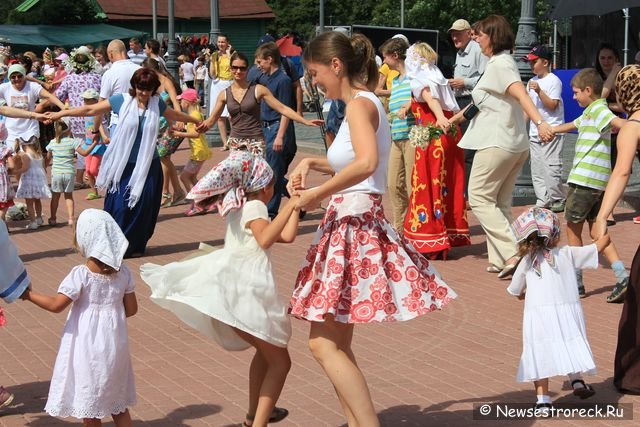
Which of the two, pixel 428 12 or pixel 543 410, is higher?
pixel 428 12

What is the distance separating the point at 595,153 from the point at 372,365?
2837 millimetres

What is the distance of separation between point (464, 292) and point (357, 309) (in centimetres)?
419

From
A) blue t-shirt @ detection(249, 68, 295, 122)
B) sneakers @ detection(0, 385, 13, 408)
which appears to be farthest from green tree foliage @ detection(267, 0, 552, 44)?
sneakers @ detection(0, 385, 13, 408)

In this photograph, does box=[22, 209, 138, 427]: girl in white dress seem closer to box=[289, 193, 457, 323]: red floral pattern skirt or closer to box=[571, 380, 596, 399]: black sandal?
box=[289, 193, 457, 323]: red floral pattern skirt

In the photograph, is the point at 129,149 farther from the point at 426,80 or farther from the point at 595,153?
the point at 595,153

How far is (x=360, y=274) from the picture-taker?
5.05 m

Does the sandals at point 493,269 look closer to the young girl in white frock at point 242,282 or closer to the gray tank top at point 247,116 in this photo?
the gray tank top at point 247,116

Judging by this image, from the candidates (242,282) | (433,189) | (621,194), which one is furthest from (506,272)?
(242,282)

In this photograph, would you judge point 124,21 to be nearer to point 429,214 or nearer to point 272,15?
point 272,15

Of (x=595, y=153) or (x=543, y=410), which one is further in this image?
(x=595, y=153)

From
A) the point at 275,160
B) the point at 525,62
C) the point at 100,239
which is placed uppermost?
the point at 525,62

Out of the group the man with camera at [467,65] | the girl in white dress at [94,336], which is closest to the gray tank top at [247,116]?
the man with camera at [467,65]

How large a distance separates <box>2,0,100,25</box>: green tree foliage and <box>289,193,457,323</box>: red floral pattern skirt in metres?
50.1

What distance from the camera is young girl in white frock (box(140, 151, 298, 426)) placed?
5.09m
